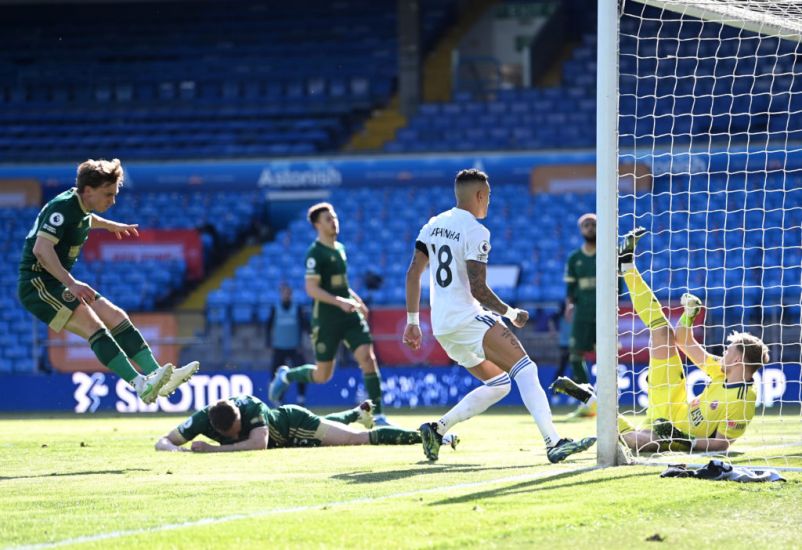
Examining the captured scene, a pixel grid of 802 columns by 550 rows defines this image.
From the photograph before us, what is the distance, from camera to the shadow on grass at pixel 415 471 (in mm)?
7677

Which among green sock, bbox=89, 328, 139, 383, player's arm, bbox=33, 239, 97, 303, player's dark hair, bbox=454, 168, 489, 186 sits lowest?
green sock, bbox=89, 328, 139, 383

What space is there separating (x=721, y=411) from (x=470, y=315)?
2037 mm

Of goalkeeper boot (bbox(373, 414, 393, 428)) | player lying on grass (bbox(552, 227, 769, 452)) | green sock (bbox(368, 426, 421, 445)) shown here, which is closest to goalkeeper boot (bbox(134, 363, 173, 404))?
green sock (bbox(368, 426, 421, 445))

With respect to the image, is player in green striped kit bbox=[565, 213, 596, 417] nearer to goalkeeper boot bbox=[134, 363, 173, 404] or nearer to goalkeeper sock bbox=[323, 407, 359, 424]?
goalkeeper sock bbox=[323, 407, 359, 424]

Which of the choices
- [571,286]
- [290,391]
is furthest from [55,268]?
[290,391]

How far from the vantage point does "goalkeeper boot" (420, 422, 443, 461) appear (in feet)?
28.5

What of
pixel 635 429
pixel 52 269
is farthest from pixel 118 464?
pixel 635 429

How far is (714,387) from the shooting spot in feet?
30.2

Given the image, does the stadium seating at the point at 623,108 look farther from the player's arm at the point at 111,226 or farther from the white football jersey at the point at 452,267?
the white football jersey at the point at 452,267

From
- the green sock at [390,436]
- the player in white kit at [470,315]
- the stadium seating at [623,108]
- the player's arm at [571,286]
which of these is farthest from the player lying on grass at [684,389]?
the stadium seating at [623,108]

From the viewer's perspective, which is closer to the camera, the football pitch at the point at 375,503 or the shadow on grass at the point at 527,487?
the football pitch at the point at 375,503

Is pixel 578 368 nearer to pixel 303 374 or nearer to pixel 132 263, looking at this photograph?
pixel 303 374

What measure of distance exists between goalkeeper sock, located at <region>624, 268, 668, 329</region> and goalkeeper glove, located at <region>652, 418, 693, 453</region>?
77 centimetres

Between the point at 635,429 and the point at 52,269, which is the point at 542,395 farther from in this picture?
the point at 52,269
